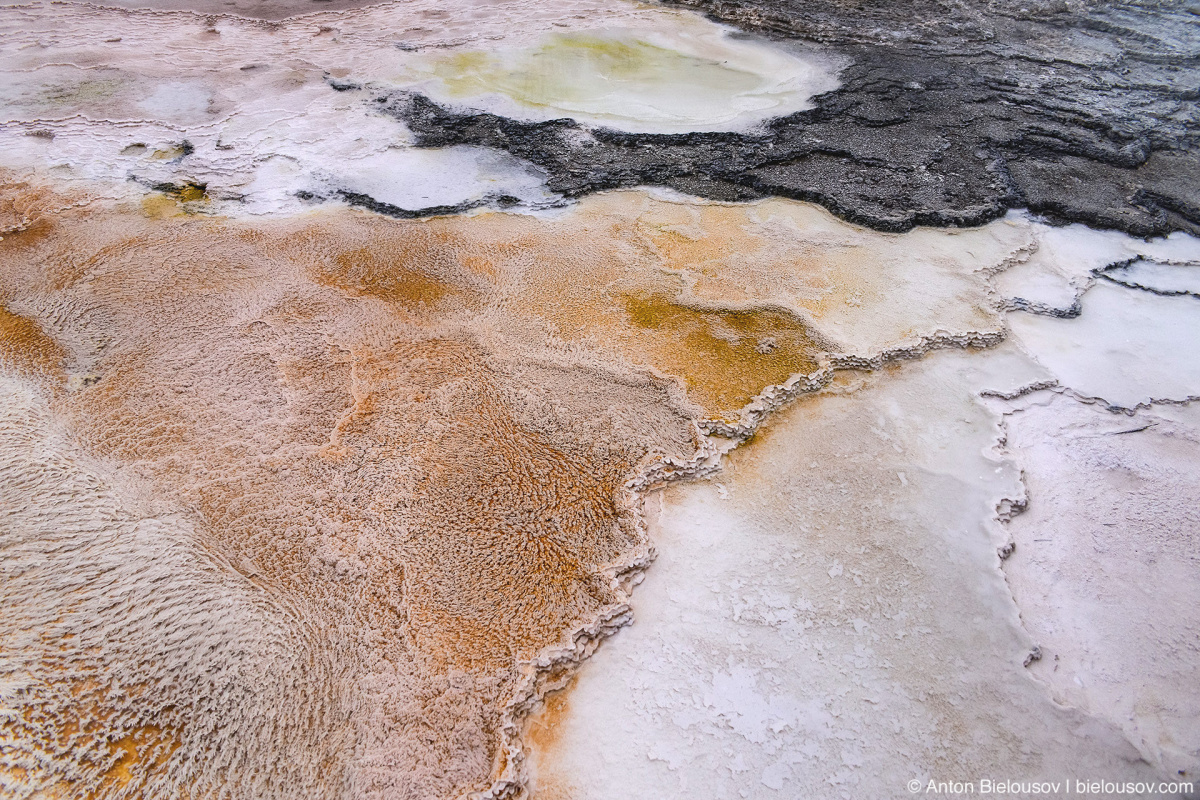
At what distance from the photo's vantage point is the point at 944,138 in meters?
4.82

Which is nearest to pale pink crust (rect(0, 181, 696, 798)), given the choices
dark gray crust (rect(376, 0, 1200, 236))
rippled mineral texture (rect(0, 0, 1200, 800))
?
rippled mineral texture (rect(0, 0, 1200, 800))

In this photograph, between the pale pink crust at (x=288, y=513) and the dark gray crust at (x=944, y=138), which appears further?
the dark gray crust at (x=944, y=138)

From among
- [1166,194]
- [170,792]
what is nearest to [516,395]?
[170,792]

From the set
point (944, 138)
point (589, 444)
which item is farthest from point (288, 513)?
point (944, 138)

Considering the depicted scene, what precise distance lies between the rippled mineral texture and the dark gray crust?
0.05m

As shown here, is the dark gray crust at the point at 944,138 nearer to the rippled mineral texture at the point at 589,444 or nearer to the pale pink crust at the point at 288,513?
the rippled mineral texture at the point at 589,444

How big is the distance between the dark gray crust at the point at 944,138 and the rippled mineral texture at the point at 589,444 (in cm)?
5

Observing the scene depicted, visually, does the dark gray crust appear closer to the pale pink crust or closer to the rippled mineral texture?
the rippled mineral texture

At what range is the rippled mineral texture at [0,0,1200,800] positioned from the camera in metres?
1.92

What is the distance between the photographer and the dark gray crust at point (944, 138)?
4273mm

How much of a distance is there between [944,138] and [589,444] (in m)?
3.89

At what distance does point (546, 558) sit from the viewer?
2.32 metres

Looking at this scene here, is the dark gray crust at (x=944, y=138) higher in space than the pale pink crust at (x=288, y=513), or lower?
higher

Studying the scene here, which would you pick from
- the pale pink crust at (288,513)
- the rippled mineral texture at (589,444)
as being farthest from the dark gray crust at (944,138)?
the pale pink crust at (288,513)
